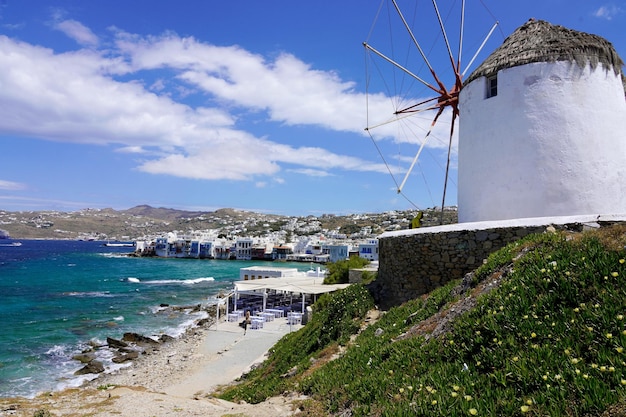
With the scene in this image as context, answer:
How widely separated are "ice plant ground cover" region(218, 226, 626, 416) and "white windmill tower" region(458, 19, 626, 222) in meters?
3.88

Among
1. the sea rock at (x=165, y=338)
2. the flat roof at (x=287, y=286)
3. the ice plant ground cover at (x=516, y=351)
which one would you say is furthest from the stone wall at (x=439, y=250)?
the sea rock at (x=165, y=338)

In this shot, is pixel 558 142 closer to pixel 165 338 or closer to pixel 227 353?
pixel 227 353

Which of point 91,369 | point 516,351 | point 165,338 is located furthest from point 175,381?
point 516,351

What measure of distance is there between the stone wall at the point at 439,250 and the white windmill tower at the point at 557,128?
7.72ft

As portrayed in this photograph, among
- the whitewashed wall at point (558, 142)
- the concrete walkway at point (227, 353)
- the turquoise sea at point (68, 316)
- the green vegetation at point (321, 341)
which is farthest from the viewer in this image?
the turquoise sea at point (68, 316)

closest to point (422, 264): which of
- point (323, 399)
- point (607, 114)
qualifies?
point (323, 399)

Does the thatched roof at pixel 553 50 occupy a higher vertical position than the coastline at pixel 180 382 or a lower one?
higher

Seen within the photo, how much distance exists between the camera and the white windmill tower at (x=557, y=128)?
10.9 meters

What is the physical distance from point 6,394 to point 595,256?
20746 mm

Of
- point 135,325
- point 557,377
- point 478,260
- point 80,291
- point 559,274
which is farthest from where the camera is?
point 80,291

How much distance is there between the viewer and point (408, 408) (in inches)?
182

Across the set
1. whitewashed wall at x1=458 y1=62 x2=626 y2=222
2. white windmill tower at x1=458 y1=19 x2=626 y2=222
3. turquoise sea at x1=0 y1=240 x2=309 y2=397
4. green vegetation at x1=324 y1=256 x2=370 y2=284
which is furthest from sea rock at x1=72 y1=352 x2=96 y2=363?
whitewashed wall at x1=458 y1=62 x2=626 y2=222

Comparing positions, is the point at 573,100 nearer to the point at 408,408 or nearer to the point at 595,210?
the point at 595,210

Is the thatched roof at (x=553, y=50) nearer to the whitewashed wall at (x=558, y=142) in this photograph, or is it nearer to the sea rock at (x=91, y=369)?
the whitewashed wall at (x=558, y=142)
